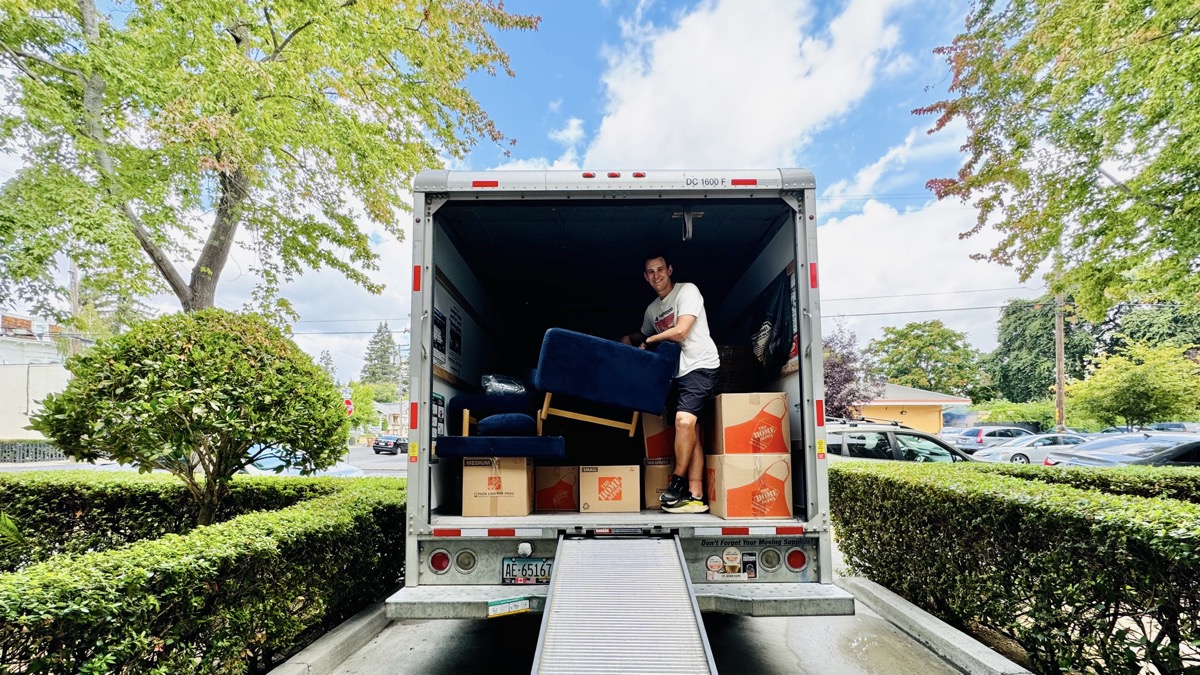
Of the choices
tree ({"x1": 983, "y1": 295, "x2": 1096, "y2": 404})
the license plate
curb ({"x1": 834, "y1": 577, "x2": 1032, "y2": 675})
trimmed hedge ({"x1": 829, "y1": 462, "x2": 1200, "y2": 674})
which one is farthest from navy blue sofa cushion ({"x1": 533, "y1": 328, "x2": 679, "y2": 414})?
tree ({"x1": 983, "y1": 295, "x2": 1096, "y2": 404})

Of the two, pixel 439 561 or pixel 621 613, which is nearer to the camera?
pixel 621 613

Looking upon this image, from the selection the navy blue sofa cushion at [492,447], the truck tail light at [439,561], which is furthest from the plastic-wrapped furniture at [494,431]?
the truck tail light at [439,561]

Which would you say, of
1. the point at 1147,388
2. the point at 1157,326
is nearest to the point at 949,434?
the point at 1147,388

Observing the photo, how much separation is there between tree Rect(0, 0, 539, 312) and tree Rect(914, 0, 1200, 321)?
23.4ft

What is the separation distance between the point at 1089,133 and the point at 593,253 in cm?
643

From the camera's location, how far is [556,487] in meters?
3.61

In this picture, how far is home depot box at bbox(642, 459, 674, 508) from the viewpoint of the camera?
143 inches

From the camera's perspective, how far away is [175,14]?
20.1 feet

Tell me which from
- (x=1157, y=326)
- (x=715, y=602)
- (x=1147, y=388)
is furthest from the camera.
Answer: (x=1157, y=326)

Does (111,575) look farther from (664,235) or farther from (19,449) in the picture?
(19,449)

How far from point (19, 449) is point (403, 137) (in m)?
26.1

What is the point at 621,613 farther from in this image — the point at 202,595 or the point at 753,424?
the point at 202,595

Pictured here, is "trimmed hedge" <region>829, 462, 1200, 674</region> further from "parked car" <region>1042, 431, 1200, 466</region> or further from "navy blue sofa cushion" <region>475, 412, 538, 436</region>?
"parked car" <region>1042, 431, 1200, 466</region>

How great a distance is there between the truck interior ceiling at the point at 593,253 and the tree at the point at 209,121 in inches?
128
